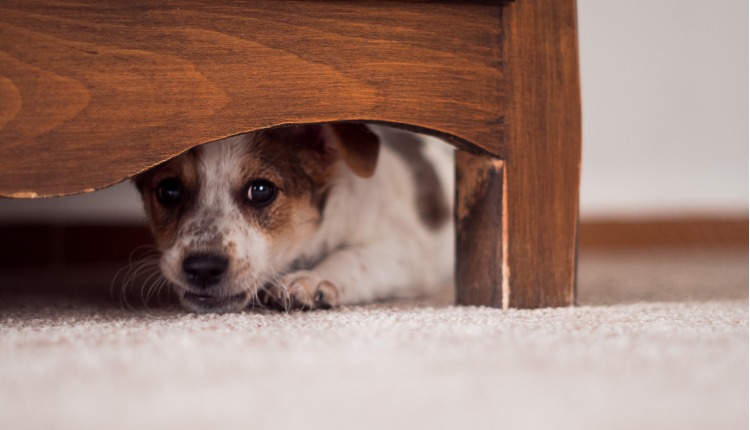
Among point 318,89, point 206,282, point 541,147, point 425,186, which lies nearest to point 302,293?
point 206,282

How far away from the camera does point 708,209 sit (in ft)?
9.98

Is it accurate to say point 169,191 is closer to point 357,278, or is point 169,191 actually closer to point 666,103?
point 357,278

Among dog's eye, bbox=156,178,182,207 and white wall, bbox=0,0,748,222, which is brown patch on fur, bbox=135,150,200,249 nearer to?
dog's eye, bbox=156,178,182,207

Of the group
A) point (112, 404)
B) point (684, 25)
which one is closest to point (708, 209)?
point (684, 25)

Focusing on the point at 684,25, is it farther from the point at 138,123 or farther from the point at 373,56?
the point at 138,123

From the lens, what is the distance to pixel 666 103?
2.96 m

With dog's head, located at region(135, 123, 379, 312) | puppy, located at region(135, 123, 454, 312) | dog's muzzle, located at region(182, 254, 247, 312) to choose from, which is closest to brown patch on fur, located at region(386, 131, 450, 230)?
puppy, located at region(135, 123, 454, 312)

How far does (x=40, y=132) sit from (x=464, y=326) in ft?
2.31

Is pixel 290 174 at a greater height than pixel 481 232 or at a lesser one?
greater

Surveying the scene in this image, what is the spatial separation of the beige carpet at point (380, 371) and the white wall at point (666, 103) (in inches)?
77.1

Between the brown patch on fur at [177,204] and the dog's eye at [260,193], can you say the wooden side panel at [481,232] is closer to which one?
the dog's eye at [260,193]

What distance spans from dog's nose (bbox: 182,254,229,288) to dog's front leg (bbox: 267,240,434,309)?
111 mm

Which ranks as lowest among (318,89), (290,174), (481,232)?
(481,232)

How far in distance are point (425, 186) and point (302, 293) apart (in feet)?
2.86
